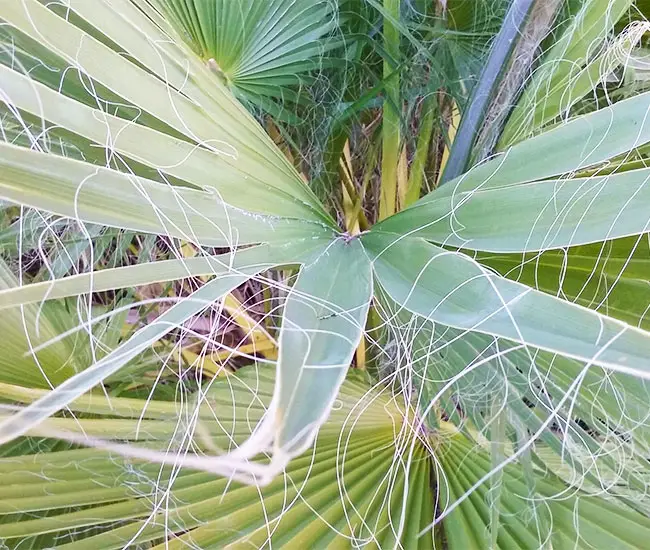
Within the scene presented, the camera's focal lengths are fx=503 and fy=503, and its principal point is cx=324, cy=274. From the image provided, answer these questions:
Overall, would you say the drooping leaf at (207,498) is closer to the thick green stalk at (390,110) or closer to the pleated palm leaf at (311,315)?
the pleated palm leaf at (311,315)

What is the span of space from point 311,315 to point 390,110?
62 cm

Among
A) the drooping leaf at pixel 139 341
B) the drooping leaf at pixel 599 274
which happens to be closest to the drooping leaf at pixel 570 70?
the drooping leaf at pixel 599 274

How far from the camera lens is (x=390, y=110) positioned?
0.85m

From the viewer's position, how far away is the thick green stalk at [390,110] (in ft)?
2.45

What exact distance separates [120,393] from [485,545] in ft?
1.82

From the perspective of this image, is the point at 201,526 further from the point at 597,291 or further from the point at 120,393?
the point at 597,291

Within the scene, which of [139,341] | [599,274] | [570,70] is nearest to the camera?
[139,341]

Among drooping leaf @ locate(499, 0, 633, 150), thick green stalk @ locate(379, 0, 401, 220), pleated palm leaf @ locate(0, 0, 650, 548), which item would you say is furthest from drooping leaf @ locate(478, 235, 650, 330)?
thick green stalk @ locate(379, 0, 401, 220)

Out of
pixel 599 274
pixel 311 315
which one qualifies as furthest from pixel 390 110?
pixel 311 315

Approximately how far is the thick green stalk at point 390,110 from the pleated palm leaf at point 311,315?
0.32 meters

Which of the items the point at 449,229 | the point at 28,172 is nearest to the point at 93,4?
the point at 28,172

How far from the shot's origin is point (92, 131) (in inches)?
13.9

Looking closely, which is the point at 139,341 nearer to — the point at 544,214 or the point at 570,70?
the point at 544,214

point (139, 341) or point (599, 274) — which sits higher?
point (139, 341)
